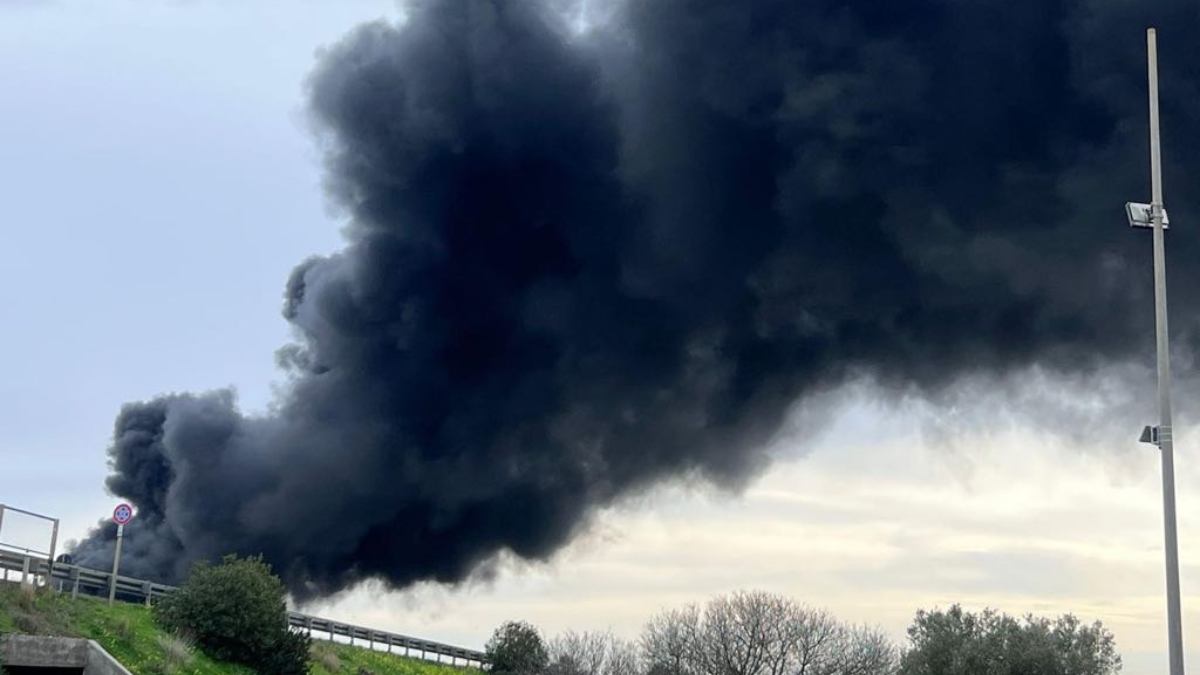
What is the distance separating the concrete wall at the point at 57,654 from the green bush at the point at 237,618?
7662 millimetres

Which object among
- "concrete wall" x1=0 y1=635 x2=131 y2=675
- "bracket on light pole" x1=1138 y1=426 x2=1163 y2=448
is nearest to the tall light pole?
"bracket on light pole" x1=1138 y1=426 x2=1163 y2=448

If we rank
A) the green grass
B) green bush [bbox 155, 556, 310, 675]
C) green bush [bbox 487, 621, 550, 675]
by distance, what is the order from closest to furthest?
the green grass → green bush [bbox 155, 556, 310, 675] → green bush [bbox 487, 621, 550, 675]

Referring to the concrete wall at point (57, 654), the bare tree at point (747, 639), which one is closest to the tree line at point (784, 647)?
the bare tree at point (747, 639)

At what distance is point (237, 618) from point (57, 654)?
10343 millimetres

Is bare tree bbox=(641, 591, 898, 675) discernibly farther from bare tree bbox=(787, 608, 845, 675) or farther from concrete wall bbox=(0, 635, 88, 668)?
concrete wall bbox=(0, 635, 88, 668)

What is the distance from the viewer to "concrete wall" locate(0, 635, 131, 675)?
111 feet

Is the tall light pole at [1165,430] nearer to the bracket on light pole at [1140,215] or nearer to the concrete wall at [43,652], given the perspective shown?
the bracket on light pole at [1140,215]

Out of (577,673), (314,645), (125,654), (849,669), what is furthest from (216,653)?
(849,669)

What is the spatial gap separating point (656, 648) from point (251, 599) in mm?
33443

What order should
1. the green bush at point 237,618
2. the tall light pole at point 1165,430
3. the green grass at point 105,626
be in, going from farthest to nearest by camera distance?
the green bush at point 237,618
the green grass at point 105,626
the tall light pole at point 1165,430

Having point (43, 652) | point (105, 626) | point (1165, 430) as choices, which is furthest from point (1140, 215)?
point (105, 626)

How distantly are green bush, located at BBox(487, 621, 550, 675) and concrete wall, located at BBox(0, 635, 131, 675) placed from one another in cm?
3623

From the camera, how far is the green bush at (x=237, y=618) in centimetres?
4525

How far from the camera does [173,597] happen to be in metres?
46.3
